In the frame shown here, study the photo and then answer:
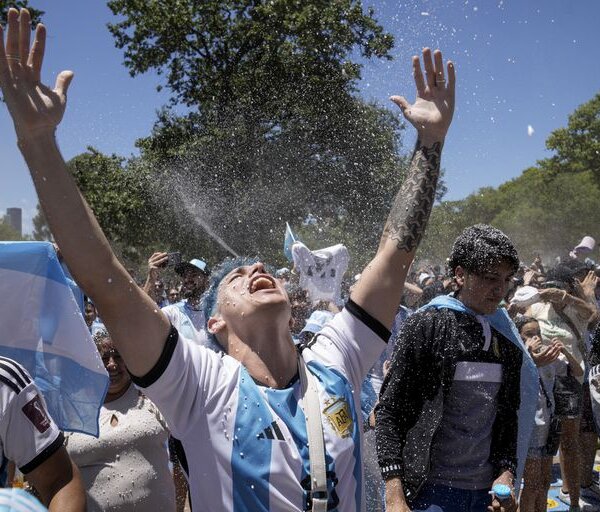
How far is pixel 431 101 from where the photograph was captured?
258 cm

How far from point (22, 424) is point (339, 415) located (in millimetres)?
1002

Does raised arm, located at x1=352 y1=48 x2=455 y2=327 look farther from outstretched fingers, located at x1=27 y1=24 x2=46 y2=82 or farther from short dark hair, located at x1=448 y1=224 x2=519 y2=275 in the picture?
outstretched fingers, located at x1=27 y1=24 x2=46 y2=82

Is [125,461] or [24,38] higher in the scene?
[24,38]

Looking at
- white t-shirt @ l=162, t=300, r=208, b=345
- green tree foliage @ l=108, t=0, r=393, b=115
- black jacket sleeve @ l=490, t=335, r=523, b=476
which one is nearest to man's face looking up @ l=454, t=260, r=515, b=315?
black jacket sleeve @ l=490, t=335, r=523, b=476

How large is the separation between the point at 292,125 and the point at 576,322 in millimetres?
13775

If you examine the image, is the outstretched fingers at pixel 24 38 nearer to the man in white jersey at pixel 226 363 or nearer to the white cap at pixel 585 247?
the man in white jersey at pixel 226 363

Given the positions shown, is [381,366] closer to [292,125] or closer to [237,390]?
[237,390]

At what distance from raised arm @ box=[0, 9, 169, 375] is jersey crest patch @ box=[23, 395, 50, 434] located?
1.84 feet

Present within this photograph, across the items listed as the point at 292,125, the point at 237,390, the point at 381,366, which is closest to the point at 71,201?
the point at 237,390

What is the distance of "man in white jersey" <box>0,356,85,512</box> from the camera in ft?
7.38

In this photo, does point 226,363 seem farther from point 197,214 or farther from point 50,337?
point 197,214

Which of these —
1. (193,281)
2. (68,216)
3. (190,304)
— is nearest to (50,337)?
(68,216)

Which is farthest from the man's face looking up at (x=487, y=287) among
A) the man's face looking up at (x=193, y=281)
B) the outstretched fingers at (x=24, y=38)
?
the man's face looking up at (x=193, y=281)

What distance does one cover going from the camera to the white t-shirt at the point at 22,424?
2246 mm
